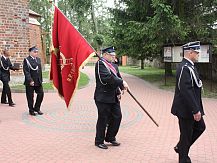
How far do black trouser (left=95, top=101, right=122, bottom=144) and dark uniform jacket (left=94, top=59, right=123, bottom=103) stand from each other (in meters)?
0.12

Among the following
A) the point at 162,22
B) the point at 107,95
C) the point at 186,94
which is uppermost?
the point at 162,22

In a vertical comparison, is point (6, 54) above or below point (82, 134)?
above

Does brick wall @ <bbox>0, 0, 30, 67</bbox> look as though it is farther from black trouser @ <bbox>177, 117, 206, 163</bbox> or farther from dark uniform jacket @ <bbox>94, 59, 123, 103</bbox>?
black trouser @ <bbox>177, 117, 206, 163</bbox>

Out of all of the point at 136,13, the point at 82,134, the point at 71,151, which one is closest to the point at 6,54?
the point at 82,134

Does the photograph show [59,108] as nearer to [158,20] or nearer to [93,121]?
[93,121]

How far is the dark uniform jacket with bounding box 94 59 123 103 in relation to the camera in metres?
6.28

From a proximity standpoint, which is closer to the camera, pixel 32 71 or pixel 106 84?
pixel 106 84

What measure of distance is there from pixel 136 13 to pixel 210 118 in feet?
33.5

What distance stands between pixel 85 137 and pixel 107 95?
141 cm

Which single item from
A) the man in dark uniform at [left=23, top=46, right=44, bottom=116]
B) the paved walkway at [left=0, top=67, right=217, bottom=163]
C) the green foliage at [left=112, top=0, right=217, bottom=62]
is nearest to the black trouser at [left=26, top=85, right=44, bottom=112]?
the man in dark uniform at [left=23, top=46, right=44, bottom=116]

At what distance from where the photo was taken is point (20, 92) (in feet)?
48.5

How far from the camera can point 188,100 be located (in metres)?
5.19

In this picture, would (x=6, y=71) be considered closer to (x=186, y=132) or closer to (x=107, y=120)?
(x=107, y=120)

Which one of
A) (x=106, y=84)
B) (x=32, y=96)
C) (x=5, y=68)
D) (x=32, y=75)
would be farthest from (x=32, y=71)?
(x=106, y=84)
